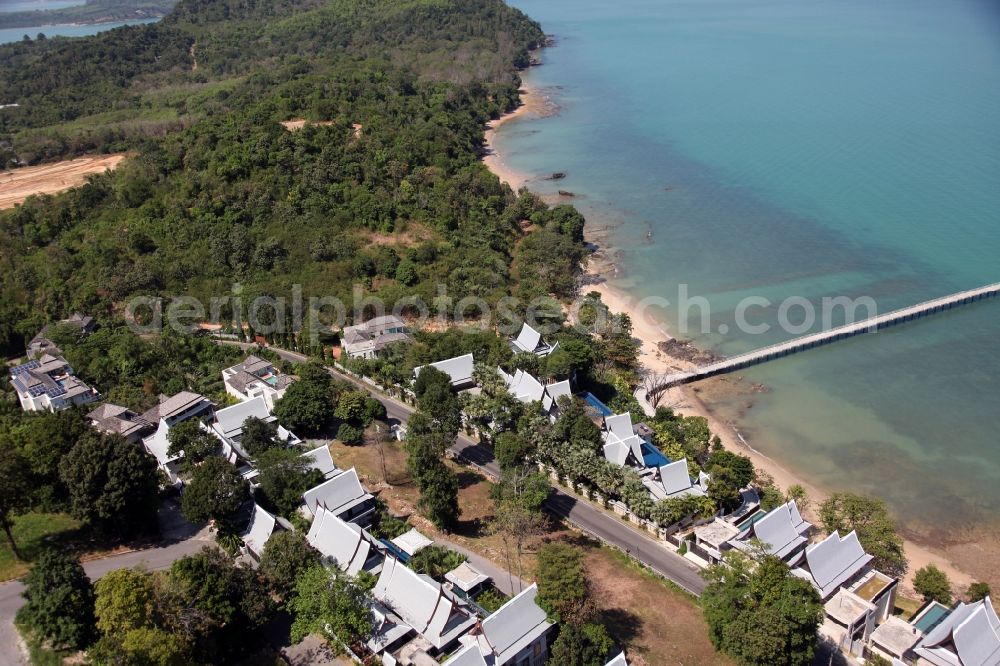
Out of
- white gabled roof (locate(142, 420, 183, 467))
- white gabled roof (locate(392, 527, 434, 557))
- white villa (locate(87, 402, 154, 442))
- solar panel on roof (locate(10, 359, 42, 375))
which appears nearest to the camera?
white gabled roof (locate(392, 527, 434, 557))

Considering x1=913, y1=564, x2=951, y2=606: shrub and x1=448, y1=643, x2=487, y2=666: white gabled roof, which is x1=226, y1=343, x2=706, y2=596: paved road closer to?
x1=913, y1=564, x2=951, y2=606: shrub

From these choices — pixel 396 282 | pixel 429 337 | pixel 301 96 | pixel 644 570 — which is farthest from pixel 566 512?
pixel 301 96

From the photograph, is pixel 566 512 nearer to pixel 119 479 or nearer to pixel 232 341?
pixel 119 479

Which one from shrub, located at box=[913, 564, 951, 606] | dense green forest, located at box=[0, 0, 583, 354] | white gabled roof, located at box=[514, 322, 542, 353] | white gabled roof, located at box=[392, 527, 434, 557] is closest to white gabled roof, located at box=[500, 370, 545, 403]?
white gabled roof, located at box=[514, 322, 542, 353]

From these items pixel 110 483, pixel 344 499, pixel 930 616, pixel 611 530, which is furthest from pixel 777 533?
pixel 110 483

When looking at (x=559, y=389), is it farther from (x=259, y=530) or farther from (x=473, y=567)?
(x=259, y=530)

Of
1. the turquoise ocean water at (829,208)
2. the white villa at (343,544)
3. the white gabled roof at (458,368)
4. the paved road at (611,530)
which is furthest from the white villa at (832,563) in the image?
the white gabled roof at (458,368)

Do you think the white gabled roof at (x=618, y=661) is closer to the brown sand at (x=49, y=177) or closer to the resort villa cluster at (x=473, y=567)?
the resort villa cluster at (x=473, y=567)
